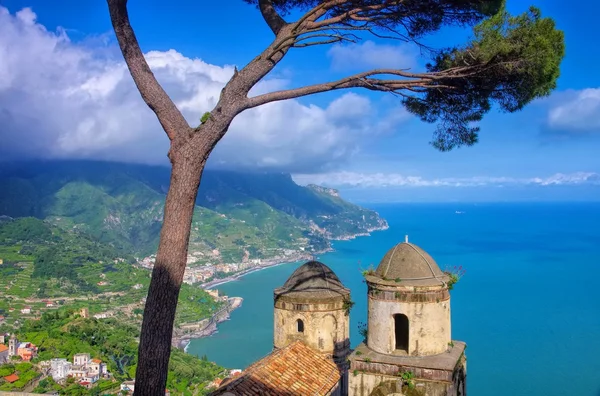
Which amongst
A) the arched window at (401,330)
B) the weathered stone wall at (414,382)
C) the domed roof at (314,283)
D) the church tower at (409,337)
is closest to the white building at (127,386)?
the domed roof at (314,283)

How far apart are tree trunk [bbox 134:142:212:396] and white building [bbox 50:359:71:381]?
32349 millimetres

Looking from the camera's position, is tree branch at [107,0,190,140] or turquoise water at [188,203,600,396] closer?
tree branch at [107,0,190,140]

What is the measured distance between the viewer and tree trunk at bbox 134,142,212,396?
471cm

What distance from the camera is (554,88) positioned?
24.0 feet

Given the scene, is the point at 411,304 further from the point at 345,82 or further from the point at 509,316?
the point at 509,316

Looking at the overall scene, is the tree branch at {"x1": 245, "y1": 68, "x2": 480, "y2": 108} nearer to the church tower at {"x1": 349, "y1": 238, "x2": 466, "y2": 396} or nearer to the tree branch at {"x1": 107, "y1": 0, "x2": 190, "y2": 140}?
the tree branch at {"x1": 107, "y1": 0, "x2": 190, "y2": 140}

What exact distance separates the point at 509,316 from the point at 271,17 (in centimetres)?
6024

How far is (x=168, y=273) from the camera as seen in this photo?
4844 millimetres

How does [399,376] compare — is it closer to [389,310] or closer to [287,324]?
[389,310]

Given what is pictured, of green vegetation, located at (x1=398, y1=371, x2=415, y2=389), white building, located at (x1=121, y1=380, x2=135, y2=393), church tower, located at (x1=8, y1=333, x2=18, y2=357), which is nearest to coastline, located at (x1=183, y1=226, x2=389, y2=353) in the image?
church tower, located at (x1=8, y1=333, x2=18, y2=357)

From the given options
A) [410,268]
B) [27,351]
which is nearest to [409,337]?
[410,268]

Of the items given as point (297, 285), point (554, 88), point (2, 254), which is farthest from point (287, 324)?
point (2, 254)

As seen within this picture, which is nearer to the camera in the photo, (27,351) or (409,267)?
(409,267)

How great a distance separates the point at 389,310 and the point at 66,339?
38.5 m
